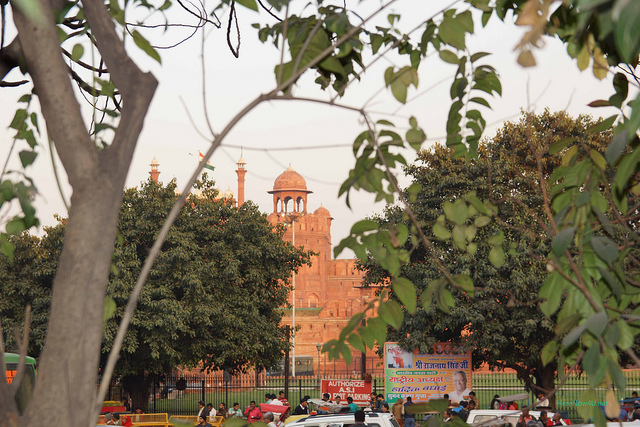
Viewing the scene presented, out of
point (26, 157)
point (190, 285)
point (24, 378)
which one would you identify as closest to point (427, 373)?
point (190, 285)

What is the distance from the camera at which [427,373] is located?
20.7 metres

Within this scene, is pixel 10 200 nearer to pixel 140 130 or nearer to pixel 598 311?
pixel 140 130

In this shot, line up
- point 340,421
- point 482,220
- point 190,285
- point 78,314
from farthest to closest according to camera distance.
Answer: point 190,285 → point 340,421 → point 482,220 → point 78,314

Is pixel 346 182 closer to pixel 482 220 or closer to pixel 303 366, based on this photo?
pixel 482 220

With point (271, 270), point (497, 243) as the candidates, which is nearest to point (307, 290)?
point (271, 270)

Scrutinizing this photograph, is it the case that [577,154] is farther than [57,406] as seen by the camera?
Yes

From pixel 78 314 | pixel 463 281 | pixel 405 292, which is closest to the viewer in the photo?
pixel 78 314

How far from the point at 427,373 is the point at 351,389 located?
8.04 ft

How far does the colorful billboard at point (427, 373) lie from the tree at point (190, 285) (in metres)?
4.94

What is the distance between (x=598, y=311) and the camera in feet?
5.03

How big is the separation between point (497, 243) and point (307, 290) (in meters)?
62.1

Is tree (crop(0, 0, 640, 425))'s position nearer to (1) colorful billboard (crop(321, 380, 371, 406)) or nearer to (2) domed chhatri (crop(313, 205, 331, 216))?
(1) colorful billboard (crop(321, 380, 371, 406))

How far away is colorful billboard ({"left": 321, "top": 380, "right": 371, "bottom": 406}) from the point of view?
65.5 ft

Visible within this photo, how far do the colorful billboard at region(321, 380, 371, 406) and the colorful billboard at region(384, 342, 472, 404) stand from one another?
846mm
